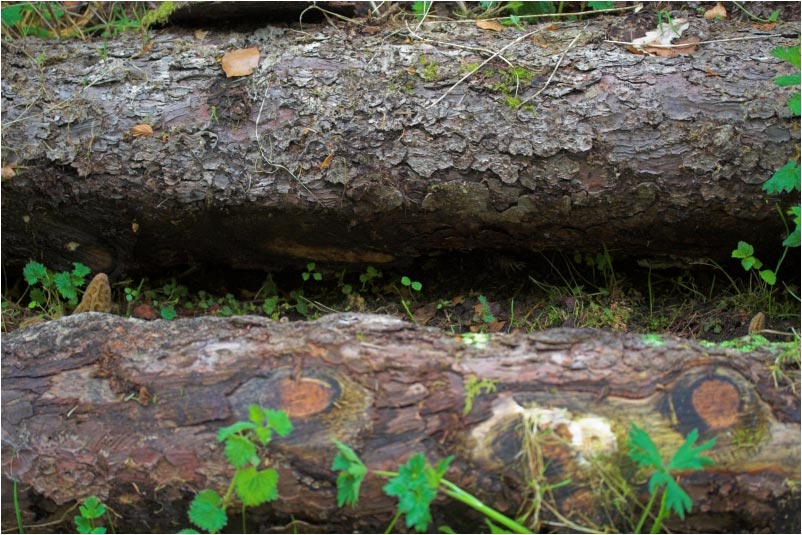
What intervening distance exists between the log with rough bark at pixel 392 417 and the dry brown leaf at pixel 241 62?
1161 mm

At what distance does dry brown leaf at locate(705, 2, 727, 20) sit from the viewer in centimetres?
279

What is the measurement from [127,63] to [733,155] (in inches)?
89.2

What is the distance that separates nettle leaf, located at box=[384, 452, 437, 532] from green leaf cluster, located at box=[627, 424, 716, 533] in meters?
0.51

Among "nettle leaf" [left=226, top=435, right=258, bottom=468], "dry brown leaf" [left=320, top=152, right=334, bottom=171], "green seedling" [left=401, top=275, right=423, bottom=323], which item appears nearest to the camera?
"nettle leaf" [left=226, top=435, right=258, bottom=468]

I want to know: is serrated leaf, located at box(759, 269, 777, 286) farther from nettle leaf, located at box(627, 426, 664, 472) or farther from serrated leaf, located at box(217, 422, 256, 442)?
serrated leaf, located at box(217, 422, 256, 442)

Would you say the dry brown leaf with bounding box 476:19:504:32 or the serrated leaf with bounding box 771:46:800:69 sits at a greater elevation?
the dry brown leaf with bounding box 476:19:504:32

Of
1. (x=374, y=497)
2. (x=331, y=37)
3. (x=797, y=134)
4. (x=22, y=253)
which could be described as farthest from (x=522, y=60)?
(x=22, y=253)

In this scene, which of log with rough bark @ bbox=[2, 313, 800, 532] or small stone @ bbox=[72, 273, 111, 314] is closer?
log with rough bark @ bbox=[2, 313, 800, 532]

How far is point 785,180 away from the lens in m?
2.33

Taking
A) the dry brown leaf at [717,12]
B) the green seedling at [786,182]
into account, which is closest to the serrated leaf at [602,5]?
the dry brown leaf at [717,12]

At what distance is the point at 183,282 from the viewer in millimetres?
3240

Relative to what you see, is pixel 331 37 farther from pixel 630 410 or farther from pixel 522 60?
pixel 630 410

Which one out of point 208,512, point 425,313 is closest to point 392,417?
point 208,512

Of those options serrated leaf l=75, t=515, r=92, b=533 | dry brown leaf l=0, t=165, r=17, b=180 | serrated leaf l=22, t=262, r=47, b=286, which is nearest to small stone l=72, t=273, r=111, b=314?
serrated leaf l=22, t=262, r=47, b=286
